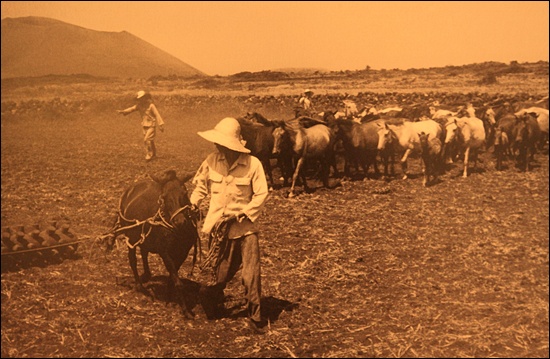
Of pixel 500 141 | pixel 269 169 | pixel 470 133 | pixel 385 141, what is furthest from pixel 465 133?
pixel 269 169

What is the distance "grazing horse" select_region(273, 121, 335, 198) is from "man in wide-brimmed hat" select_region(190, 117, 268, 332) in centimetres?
563

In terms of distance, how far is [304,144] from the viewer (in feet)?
39.2

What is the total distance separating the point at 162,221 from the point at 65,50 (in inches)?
218

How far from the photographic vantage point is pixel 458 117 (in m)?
14.5

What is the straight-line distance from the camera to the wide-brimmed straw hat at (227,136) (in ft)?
17.9

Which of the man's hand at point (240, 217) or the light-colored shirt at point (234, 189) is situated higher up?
the light-colored shirt at point (234, 189)

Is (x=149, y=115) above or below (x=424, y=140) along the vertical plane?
above

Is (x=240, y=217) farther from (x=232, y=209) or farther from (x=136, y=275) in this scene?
(x=136, y=275)

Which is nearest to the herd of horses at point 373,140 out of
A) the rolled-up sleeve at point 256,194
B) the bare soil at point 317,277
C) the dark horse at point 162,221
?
the bare soil at point 317,277

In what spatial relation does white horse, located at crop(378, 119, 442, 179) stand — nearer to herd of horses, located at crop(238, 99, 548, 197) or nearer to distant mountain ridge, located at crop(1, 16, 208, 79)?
herd of horses, located at crop(238, 99, 548, 197)

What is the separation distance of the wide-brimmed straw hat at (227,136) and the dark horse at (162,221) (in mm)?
715

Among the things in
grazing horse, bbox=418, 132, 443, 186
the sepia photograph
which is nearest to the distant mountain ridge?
the sepia photograph

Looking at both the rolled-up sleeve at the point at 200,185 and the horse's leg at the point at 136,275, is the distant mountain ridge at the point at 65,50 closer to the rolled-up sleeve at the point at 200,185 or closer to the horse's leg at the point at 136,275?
the rolled-up sleeve at the point at 200,185

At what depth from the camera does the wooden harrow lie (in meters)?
A: 6.77
